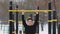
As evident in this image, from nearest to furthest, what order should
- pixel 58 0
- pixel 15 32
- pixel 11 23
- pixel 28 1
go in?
1. pixel 11 23
2. pixel 15 32
3. pixel 58 0
4. pixel 28 1

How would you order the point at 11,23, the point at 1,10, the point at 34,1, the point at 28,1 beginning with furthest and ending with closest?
1. the point at 1,10
2. the point at 28,1
3. the point at 34,1
4. the point at 11,23

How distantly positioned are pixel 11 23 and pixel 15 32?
77cm

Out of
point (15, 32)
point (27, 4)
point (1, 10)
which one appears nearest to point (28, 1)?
point (27, 4)

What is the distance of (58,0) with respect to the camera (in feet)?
59.8

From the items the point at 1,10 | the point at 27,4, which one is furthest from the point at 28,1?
the point at 1,10

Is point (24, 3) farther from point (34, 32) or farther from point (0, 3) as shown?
point (34, 32)

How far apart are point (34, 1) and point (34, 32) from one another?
1293cm

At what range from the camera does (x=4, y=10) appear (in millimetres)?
27125

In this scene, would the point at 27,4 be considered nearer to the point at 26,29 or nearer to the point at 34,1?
the point at 34,1

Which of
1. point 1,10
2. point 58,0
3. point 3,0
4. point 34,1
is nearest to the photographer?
point 58,0

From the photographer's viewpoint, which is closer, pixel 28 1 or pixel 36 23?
pixel 36 23

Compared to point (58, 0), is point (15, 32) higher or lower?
lower

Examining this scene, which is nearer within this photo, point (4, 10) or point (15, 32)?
point (15, 32)

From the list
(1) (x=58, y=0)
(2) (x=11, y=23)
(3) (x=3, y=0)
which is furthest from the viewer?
(3) (x=3, y=0)
